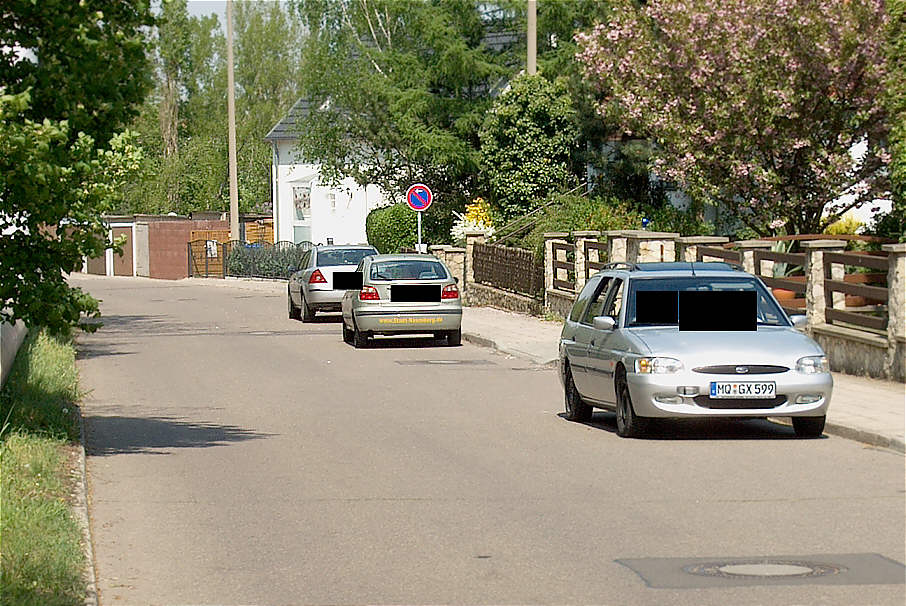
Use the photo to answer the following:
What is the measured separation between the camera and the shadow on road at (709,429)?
44.0 feet

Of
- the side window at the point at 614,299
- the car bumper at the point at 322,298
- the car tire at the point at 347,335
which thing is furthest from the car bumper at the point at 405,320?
the side window at the point at 614,299

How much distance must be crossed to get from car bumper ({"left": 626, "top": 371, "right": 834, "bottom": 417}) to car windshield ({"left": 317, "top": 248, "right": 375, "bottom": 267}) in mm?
19269

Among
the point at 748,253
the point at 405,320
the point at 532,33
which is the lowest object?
the point at 405,320

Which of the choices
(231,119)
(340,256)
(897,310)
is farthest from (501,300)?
(231,119)

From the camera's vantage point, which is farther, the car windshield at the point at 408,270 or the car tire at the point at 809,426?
the car windshield at the point at 408,270

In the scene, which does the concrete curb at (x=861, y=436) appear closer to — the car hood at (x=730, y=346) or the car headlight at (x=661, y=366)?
the car hood at (x=730, y=346)

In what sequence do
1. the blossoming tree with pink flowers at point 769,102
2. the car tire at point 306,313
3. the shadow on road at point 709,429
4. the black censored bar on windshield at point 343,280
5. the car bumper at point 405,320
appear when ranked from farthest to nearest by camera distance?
the car tire at point 306,313 → the black censored bar on windshield at point 343,280 → the blossoming tree with pink flowers at point 769,102 → the car bumper at point 405,320 → the shadow on road at point 709,429

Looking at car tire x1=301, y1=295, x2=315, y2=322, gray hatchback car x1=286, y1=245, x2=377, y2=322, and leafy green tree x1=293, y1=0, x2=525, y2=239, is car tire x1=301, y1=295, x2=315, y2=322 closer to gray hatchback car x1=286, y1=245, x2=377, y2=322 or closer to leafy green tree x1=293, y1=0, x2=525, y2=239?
gray hatchback car x1=286, y1=245, x2=377, y2=322

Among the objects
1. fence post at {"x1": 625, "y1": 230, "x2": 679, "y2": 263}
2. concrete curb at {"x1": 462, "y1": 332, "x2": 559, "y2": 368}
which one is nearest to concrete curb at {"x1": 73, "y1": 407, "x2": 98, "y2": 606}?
concrete curb at {"x1": 462, "y1": 332, "x2": 559, "y2": 368}

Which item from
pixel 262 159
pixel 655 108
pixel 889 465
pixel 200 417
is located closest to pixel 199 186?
pixel 262 159

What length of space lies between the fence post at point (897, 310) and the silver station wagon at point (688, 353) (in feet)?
9.93

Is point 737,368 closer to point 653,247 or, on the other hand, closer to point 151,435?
point 151,435

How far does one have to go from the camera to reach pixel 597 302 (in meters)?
14.9

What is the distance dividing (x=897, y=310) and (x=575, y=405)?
13.8ft
